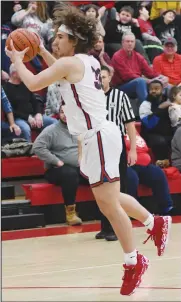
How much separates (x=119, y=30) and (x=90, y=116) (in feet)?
22.0

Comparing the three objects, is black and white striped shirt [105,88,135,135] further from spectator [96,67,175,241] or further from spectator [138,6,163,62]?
spectator [138,6,163,62]

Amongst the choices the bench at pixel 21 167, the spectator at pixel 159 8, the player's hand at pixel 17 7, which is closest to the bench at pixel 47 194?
the bench at pixel 21 167

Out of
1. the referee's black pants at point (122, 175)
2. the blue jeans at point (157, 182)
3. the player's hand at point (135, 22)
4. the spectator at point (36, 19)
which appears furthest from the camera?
the player's hand at point (135, 22)

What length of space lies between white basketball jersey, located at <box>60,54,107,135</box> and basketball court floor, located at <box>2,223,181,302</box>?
1.11m

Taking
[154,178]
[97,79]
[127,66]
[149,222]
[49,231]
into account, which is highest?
[97,79]

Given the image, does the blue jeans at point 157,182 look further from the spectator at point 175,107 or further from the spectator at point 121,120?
the spectator at point 121,120

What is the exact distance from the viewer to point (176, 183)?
898 cm

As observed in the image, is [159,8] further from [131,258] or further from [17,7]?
[131,258]

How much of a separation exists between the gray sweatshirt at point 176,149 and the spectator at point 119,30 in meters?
2.89

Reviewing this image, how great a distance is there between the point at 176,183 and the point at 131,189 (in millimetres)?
936

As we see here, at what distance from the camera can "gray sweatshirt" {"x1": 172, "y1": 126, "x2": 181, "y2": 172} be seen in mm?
8945

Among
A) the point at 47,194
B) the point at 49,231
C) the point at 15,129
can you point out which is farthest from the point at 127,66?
the point at 49,231

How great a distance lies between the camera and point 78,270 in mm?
5930

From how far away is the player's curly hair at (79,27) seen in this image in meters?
5.16
